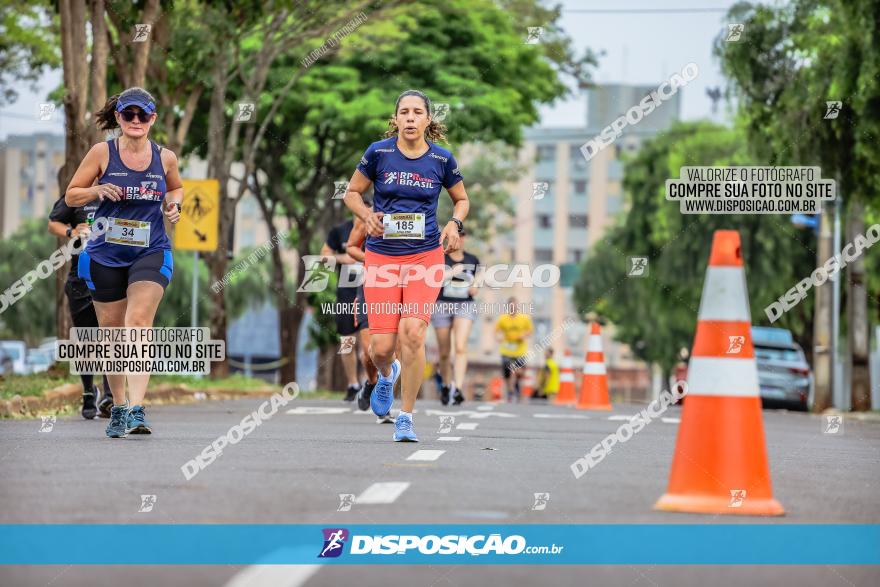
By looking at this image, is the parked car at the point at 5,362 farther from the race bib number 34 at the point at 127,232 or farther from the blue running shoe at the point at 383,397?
the race bib number 34 at the point at 127,232

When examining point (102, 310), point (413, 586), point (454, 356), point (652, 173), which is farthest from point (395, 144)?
point (652, 173)

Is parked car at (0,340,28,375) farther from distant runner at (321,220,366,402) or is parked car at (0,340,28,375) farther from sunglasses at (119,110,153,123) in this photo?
sunglasses at (119,110,153,123)

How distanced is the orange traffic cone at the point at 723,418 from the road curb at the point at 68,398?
8473 mm

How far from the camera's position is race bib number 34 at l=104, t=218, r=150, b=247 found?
10664 millimetres

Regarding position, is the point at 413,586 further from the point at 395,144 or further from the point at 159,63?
the point at 159,63

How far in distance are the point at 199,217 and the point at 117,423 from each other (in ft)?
46.2

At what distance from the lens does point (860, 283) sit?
30.0 m

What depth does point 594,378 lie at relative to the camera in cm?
2189

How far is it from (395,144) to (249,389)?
14.8 metres

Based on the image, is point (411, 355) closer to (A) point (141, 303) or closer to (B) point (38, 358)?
(A) point (141, 303)

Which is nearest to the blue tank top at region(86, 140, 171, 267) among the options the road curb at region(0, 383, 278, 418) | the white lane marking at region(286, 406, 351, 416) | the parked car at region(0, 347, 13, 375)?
the road curb at region(0, 383, 278, 418)

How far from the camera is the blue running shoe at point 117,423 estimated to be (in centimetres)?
1098

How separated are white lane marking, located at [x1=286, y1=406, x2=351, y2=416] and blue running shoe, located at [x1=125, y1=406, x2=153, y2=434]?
4.83 meters

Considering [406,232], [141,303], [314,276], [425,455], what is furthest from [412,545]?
[314,276]
